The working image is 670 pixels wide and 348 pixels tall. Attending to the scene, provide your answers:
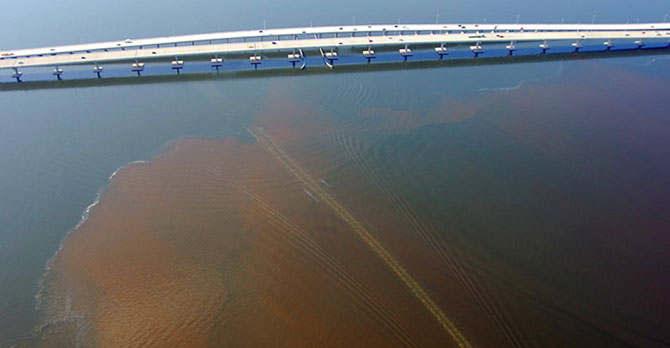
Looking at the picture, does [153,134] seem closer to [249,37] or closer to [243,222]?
[243,222]

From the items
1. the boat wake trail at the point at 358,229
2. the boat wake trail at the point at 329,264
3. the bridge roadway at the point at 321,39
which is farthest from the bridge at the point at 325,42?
the boat wake trail at the point at 329,264

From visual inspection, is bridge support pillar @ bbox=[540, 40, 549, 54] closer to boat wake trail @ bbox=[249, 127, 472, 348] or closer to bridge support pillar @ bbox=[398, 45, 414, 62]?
bridge support pillar @ bbox=[398, 45, 414, 62]

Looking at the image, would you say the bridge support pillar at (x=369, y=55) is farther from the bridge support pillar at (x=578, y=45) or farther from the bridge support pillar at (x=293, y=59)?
the bridge support pillar at (x=578, y=45)

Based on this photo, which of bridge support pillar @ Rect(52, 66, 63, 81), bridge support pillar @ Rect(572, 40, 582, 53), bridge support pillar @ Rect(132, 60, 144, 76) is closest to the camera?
bridge support pillar @ Rect(52, 66, 63, 81)

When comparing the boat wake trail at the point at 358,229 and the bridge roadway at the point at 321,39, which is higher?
the bridge roadway at the point at 321,39

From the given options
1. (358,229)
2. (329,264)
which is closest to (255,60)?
(358,229)

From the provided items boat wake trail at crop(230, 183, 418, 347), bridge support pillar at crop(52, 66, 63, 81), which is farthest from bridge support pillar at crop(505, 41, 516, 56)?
bridge support pillar at crop(52, 66, 63, 81)
